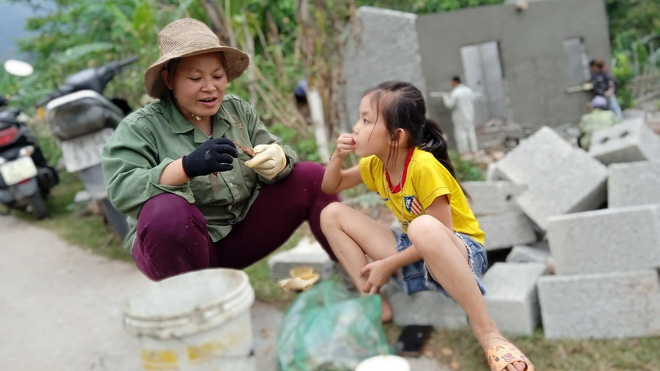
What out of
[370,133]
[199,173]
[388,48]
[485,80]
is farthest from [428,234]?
[485,80]

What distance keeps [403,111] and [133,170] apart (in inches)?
40.5

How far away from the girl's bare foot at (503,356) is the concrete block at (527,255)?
7.58ft

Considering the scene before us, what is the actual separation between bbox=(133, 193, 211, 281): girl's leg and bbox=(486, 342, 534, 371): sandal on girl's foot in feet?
3.66

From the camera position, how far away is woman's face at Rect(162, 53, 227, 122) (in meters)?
2.13

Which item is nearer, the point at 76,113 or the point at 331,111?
the point at 76,113

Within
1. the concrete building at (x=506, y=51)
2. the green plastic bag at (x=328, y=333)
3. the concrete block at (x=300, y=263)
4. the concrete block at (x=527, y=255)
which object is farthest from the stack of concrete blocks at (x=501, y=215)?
the concrete building at (x=506, y=51)

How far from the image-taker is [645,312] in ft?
10.6

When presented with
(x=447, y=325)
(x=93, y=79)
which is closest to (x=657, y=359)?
(x=447, y=325)

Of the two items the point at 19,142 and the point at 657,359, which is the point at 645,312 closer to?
the point at 657,359

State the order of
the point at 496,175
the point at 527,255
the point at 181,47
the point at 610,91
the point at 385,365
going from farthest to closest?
the point at 610,91
the point at 496,175
the point at 527,255
the point at 181,47
the point at 385,365

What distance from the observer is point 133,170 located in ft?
6.76

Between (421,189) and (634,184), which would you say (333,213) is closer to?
(421,189)

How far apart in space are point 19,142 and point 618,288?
626 cm

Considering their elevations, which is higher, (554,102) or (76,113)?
(76,113)
